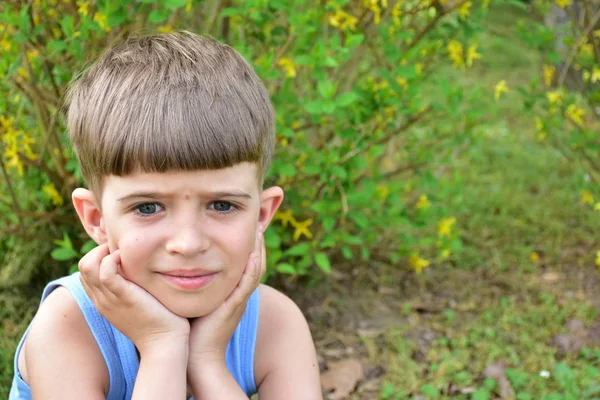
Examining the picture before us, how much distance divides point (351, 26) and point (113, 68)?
128 centimetres

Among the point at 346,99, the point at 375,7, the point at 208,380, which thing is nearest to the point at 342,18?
the point at 375,7

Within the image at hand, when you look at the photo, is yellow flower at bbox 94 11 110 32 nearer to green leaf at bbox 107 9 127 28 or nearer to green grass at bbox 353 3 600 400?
green leaf at bbox 107 9 127 28

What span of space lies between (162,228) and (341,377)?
1.45 m

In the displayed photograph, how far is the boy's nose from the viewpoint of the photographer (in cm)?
162

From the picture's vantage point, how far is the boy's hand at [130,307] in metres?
1.72

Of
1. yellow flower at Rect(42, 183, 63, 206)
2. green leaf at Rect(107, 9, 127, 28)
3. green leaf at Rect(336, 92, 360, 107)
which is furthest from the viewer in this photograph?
yellow flower at Rect(42, 183, 63, 206)

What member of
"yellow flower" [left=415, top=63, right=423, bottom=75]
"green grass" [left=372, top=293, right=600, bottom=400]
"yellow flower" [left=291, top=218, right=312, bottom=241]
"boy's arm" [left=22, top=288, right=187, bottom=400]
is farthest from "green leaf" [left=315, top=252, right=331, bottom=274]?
"boy's arm" [left=22, top=288, right=187, bottom=400]

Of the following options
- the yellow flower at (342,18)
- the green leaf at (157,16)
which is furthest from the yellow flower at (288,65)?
the green leaf at (157,16)

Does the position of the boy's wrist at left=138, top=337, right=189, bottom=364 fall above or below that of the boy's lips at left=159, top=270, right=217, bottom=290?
below

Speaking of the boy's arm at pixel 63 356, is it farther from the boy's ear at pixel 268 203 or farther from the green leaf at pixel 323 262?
the green leaf at pixel 323 262

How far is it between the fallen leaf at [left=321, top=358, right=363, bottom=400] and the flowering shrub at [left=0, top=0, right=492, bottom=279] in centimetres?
40

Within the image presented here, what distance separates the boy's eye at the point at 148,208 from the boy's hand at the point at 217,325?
0.92 ft

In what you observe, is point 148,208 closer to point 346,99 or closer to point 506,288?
point 346,99

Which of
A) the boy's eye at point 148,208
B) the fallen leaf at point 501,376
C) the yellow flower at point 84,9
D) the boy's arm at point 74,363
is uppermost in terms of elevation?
the yellow flower at point 84,9
